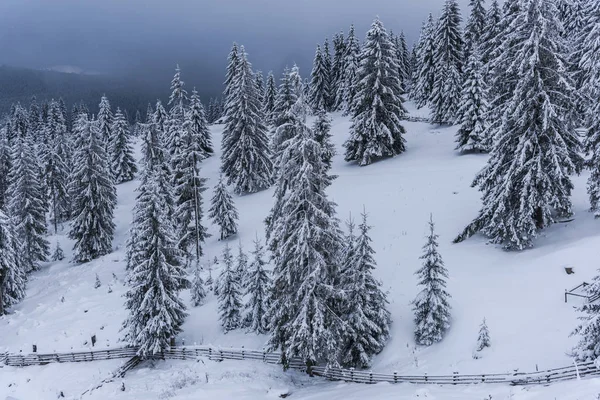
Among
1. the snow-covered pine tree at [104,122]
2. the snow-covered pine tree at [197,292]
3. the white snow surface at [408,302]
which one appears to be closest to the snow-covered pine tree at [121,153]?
the snow-covered pine tree at [104,122]

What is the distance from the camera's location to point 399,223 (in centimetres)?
3228

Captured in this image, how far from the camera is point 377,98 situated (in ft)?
145

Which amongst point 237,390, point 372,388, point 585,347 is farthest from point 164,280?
point 585,347

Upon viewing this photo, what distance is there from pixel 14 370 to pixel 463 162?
127ft

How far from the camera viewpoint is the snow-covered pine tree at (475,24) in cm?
5856

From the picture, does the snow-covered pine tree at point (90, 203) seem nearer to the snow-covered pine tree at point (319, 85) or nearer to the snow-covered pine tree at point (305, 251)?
the snow-covered pine tree at point (305, 251)

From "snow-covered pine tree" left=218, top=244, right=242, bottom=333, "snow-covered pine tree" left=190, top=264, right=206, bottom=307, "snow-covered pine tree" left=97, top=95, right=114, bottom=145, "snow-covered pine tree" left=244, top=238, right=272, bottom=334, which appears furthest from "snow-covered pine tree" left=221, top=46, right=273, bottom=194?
"snow-covered pine tree" left=97, top=95, right=114, bottom=145

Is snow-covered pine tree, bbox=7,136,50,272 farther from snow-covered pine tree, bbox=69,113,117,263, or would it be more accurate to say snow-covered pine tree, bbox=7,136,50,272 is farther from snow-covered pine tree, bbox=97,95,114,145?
snow-covered pine tree, bbox=97,95,114,145

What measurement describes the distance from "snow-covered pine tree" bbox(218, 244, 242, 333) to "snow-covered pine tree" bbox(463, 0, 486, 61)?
48437 millimetres

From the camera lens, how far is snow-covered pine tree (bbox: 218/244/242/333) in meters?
25.9

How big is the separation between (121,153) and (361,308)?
185ft

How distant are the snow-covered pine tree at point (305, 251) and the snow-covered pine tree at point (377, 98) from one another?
26992 millimetres

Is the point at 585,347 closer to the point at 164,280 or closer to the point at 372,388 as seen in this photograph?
the point at 372,388

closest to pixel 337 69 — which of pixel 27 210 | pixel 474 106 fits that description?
pixel 474 106
